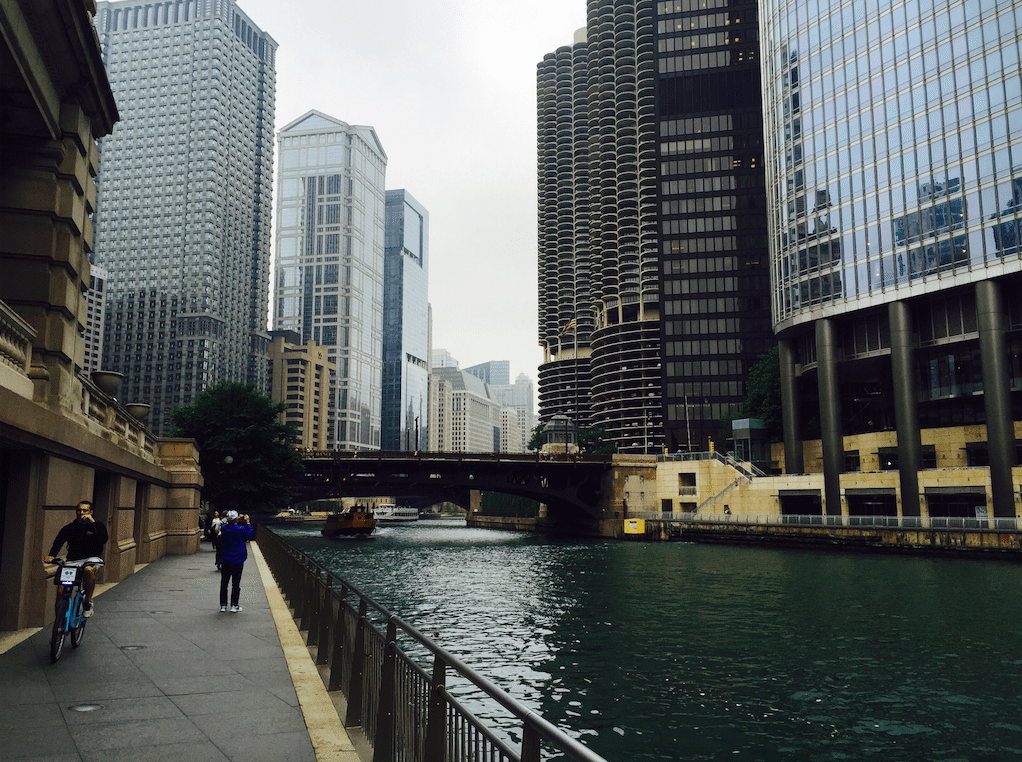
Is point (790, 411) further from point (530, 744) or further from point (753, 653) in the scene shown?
point (530, 744)

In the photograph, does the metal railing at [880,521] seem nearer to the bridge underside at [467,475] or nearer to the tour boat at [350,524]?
the bridge underside at [467,475]

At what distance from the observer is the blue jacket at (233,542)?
16.6m

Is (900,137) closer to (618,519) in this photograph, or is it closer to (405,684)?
(618,519)

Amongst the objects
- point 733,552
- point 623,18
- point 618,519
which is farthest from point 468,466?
point 623,18

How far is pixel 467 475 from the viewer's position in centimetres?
8594

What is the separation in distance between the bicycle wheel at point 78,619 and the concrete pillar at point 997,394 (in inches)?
2454

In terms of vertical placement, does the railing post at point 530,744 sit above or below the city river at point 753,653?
above

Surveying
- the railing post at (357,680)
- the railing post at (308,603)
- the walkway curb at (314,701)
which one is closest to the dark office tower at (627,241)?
the railing post at (308,603)

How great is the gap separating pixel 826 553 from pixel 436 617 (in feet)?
120

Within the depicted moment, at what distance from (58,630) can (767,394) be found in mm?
89146

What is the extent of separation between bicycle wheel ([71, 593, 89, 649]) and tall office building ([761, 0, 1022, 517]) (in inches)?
2461

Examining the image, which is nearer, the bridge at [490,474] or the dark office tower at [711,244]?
the bridge at [490,474]

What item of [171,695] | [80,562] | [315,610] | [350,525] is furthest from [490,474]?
[171,695]

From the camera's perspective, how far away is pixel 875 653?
69.2 feet
